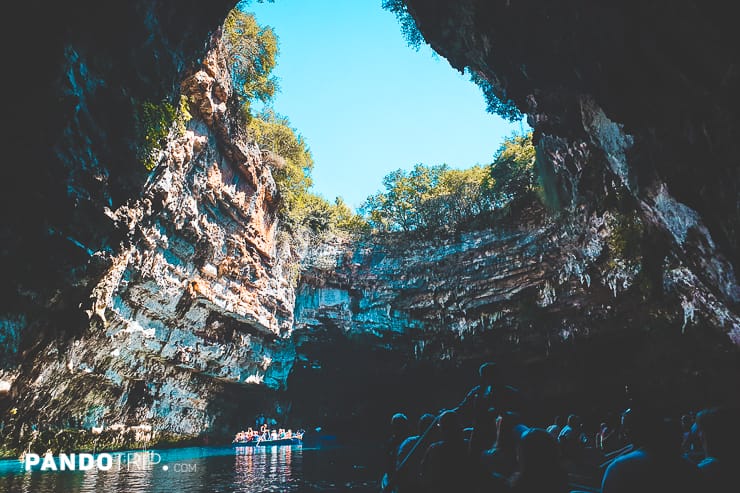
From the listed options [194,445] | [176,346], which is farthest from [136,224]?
[194,445]

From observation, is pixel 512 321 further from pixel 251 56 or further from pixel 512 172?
pixel 251 56

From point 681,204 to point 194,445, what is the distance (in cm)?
2064

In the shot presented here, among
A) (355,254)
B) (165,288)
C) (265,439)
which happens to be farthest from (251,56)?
(265,439)

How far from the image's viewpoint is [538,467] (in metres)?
2.38

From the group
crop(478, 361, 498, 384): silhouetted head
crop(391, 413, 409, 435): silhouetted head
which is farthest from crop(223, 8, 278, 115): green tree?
crop(478, 361, 498, 384): silhouetted head

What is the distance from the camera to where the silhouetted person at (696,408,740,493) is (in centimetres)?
176

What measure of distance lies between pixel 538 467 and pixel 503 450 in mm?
914

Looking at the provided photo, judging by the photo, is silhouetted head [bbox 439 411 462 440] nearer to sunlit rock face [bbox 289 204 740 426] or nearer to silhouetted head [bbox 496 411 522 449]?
silhouetted head [bbox 496 411 522 449]

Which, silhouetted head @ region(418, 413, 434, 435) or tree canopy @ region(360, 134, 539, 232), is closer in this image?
silhouetted head @ region(418, 413, 434, 435)

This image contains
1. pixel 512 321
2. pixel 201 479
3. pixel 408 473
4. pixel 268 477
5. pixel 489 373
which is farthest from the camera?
pixel 512 321

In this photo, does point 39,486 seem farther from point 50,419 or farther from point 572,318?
point 572,318

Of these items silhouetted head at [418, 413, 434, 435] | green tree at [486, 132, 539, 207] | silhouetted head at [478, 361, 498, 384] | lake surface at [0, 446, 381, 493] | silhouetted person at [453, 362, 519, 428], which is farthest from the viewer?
green tree at [486, 132, 539, 207]

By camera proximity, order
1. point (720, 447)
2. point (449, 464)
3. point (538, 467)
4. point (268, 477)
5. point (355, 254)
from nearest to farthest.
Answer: point (720, 447), point (538, 467), point (449, 464), point (268, 477), point (355, 254)

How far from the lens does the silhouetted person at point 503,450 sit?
9.84 ft
